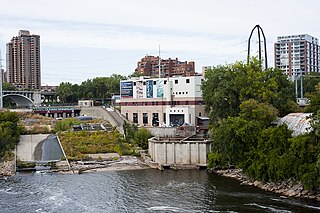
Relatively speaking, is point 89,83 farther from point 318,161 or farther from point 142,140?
point 318,161

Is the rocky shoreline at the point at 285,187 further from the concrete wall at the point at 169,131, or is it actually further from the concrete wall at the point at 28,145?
the concrete wall at the point at 28,145

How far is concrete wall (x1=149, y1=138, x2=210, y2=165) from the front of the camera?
193 feet

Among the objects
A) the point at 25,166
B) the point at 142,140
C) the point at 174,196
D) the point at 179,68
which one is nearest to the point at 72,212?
the point at 174,196

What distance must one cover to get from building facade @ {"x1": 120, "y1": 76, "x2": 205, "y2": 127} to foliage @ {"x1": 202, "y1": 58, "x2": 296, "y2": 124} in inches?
369

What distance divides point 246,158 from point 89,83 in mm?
94037

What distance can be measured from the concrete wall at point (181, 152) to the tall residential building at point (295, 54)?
107468 mm

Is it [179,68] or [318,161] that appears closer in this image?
[318,161]

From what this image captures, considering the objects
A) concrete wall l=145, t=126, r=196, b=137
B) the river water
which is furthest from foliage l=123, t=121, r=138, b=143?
the river water

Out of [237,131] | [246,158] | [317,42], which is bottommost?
[246,158]

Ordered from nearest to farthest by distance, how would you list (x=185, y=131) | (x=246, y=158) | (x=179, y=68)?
1. (x=246, y=158)
2. (x=185, y=131)
3. (x=179, y=68)

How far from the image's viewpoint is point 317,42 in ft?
589

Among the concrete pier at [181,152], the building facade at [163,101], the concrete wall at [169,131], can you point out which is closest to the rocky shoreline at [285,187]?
the concrete pier at [181,152]

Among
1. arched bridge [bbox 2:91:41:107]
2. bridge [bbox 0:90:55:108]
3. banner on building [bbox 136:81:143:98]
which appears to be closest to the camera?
banner on building [bbox 136:81:143:98]

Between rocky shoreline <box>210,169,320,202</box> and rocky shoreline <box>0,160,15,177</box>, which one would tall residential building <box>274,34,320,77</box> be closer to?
rocky shoreline <box>210,169,320,202</box>
